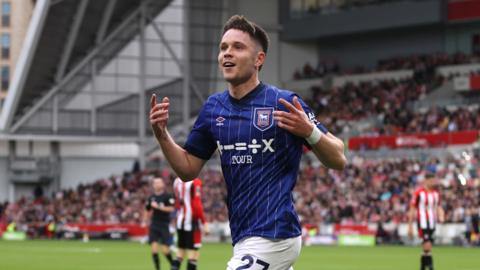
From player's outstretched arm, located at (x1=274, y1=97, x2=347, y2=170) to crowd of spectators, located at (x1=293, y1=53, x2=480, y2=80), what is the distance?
50.4 metres

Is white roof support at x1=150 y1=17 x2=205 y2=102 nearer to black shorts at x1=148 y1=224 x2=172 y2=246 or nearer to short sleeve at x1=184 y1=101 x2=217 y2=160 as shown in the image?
black shorts at x1=148 y1=224 x2=172 y2=246

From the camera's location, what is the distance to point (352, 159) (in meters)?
49.7

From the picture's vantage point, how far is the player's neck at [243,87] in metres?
7.43

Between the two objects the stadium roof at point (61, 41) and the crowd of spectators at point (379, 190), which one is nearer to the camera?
the crowd of spectators at point (379, 190)

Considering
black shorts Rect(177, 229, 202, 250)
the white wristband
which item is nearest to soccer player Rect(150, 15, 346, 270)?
the white wristband

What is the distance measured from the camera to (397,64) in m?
60.3

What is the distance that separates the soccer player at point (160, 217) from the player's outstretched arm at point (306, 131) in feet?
55.3

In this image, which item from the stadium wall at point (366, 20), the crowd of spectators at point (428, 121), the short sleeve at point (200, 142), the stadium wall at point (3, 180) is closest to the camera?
the short sleeve at point (200, 142)

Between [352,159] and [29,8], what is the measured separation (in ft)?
254

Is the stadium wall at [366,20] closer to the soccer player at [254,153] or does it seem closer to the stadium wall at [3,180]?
the stadium wall at [3,180]

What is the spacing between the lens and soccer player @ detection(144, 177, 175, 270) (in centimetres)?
2398

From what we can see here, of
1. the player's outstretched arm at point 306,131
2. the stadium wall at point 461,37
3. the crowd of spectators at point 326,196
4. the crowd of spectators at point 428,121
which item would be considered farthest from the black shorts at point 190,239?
the stadium wall at point 461,37

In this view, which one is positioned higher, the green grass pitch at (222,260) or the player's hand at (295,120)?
the player's hand at (295,120)

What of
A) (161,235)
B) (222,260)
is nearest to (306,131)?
(161,235)
